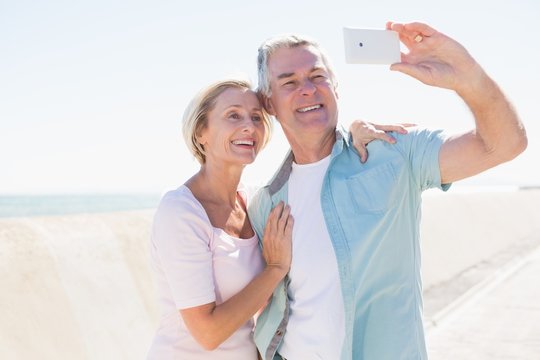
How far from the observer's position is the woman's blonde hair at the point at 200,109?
2.76 m

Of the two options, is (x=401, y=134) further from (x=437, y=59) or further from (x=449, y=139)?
(x=437, y=59)

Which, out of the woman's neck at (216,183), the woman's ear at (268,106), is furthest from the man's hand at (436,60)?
the woman's neck at (216,183)

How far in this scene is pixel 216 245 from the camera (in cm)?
251

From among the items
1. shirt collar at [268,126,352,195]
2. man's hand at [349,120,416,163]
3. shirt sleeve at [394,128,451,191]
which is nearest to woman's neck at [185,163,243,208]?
shirt collar at [268,126,352,195]

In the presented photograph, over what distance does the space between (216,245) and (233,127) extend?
0.58 m

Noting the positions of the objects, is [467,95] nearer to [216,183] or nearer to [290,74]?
[290,74]

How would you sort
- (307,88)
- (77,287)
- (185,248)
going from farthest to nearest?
(77,287) < (307,88) < (185,248)

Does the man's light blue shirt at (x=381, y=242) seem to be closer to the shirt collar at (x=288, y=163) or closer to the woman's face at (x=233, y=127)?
the shirt collar at (x=288, y=163)

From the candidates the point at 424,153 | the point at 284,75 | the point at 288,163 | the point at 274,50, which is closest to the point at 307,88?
the point at 284,75

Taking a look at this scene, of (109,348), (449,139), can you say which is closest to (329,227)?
(449,139)

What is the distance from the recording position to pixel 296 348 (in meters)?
2.39

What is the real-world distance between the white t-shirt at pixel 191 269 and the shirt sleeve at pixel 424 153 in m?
0.82

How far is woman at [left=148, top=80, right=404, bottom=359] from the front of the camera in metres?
2.38

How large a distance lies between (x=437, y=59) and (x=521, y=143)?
0.43 m
